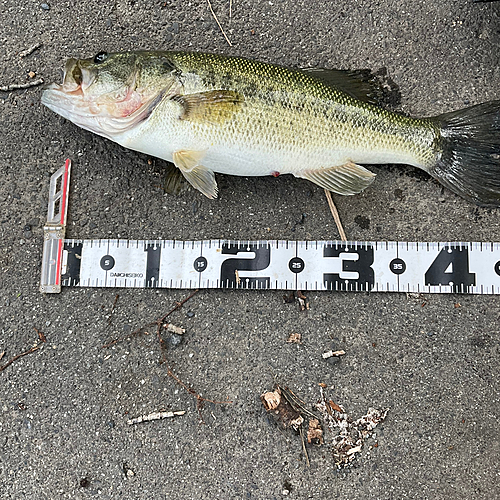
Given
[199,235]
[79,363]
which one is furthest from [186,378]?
[199,235]

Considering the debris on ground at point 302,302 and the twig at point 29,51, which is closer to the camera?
the debris on ground at point 302,302

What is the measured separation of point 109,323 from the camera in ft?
8.57

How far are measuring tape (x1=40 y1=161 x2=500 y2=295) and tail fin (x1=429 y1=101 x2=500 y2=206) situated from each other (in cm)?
43

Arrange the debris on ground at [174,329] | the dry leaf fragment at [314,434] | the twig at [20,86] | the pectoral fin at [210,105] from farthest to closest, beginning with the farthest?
1. the twig at [20,86]
2. the debris on ground at [174,329]
3. the dry leaf fragment at [314,434]
4. the pectoral fin at [210,105]

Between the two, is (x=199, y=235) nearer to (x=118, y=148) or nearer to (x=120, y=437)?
(x=118, y=148)

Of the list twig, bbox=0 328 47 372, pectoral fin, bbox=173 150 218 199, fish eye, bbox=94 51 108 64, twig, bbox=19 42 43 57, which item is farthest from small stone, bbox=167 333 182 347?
twig, bbox=19 42 43 57

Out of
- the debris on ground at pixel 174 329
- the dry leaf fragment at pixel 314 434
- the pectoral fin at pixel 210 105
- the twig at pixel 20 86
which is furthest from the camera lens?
the twig at pixel 20 86

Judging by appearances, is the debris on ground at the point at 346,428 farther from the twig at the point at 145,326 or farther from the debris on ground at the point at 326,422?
the twig at the point at 145,326

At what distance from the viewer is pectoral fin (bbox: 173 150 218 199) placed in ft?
7.72

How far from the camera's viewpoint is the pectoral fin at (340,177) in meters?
A: 2.50

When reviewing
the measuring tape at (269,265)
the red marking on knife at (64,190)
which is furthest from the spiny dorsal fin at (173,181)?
the red marking on knife at (64,190)

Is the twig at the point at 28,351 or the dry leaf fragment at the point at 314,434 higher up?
the twig at the point at 28,351

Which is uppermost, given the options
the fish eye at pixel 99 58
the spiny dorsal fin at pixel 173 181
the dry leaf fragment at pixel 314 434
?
the fish eye at pixel 99 58

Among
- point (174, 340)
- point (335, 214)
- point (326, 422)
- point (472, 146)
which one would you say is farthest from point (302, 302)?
point (472, 146)
